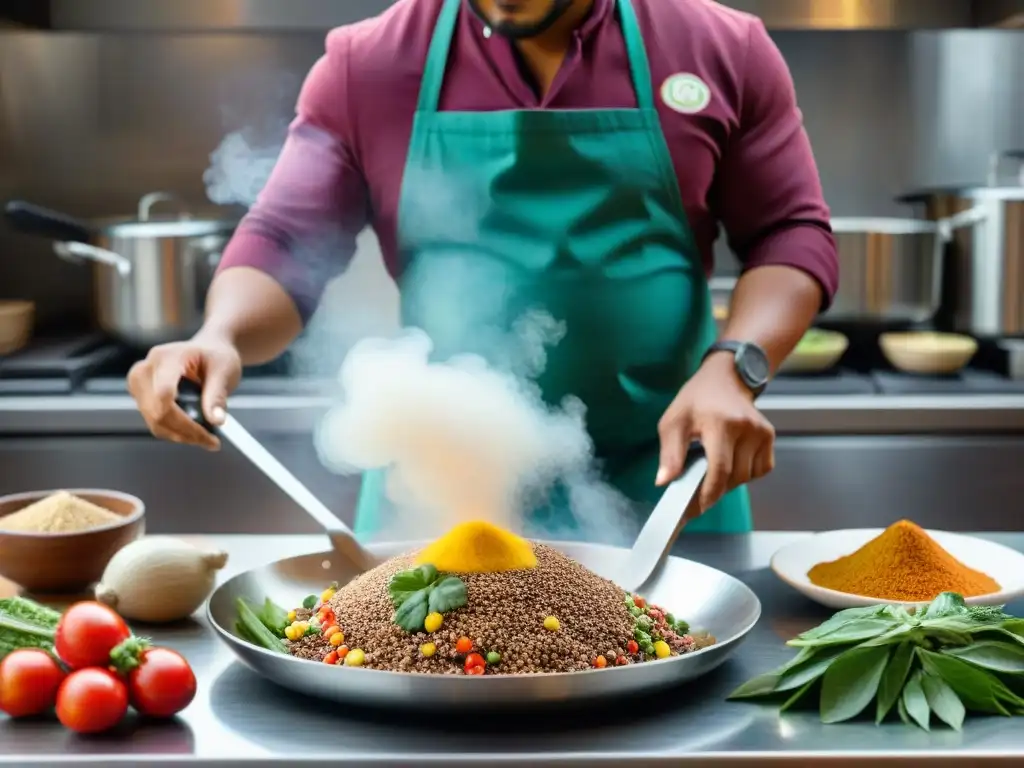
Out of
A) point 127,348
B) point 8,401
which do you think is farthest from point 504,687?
point 127,348

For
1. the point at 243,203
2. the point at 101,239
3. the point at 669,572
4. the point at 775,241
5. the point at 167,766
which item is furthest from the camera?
the point at 243,203

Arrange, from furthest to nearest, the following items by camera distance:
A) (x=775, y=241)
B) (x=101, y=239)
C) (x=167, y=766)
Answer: (x=101, y=239) < (x=775, y=241) < (x=167, y=766)

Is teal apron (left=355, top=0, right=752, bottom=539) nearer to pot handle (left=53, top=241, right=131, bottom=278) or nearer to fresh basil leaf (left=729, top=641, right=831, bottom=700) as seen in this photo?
fresh basil leaf (left=729, top=641, right=831, bottom=700)

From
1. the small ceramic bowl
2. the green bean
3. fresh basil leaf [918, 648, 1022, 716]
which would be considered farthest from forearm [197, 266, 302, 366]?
the small ceramic bowl

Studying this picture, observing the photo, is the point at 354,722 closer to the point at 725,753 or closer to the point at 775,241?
the point at 725,753

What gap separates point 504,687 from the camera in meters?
1.08

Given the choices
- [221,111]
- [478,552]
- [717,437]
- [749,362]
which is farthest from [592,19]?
[221,111]

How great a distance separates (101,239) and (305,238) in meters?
1.27

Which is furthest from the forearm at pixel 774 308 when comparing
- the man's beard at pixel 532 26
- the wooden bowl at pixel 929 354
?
the wooden bowl at pixel 929 354

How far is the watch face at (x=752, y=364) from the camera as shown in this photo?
1692 millimetres

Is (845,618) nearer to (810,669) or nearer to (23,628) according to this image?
(810,669)

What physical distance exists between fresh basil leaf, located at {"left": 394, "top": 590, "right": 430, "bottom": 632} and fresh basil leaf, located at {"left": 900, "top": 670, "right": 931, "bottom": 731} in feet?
1.44

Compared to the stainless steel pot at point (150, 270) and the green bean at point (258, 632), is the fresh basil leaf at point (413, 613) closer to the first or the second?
the green bean at point (258, 632)

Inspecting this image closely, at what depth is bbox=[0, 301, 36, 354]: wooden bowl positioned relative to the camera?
10.3ft
